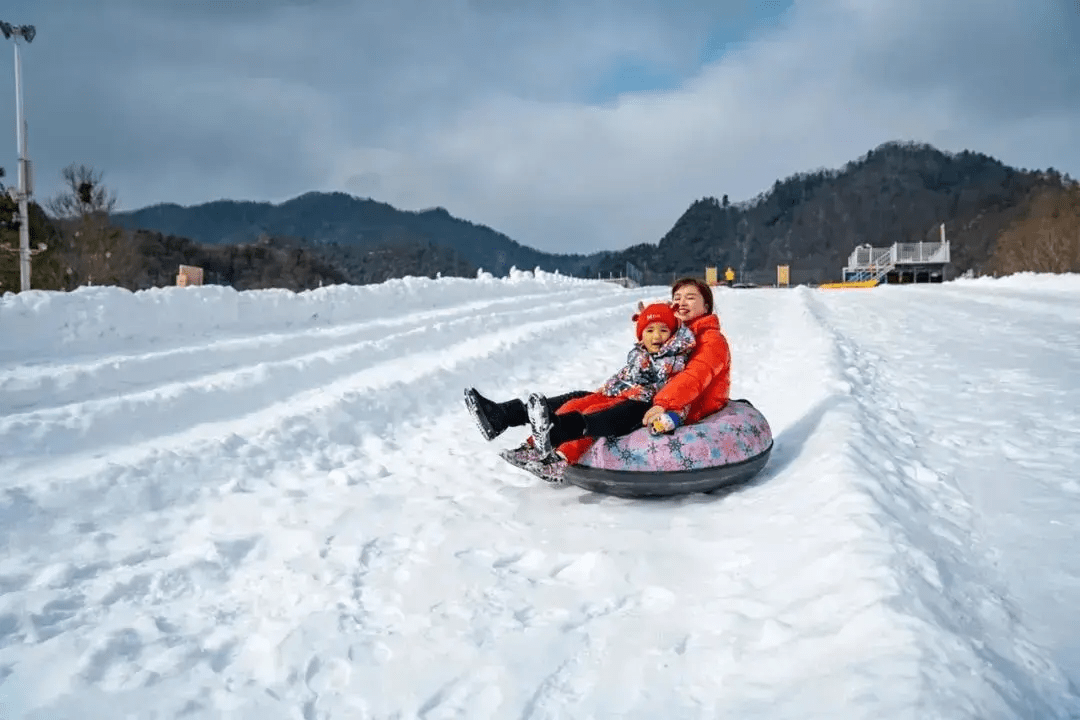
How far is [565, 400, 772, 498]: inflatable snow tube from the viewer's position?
163 inches

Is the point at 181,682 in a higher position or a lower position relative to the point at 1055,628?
lower

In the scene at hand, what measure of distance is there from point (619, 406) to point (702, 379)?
596mm

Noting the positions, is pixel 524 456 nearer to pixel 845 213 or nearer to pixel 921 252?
pixel 921 252

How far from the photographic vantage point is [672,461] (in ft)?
13.5

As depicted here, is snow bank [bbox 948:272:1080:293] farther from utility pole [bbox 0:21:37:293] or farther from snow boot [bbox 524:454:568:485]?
utility pole [bbox 0:21:37:293]

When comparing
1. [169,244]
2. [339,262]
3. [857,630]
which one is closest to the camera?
[857,630]

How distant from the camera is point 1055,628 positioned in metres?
2.64

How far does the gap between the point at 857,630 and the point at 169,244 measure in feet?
269

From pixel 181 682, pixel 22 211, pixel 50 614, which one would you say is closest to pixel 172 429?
pixel 50 614

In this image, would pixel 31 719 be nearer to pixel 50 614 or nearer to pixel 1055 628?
pixel 50 614

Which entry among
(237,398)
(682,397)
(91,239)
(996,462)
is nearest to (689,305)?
(682,397)

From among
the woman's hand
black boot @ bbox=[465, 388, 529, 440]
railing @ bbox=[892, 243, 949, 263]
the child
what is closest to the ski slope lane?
the woman's hand

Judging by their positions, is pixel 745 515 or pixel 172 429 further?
pixel 172 429

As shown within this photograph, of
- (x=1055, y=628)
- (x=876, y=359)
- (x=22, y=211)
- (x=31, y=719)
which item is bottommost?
(x=31, y=719)
